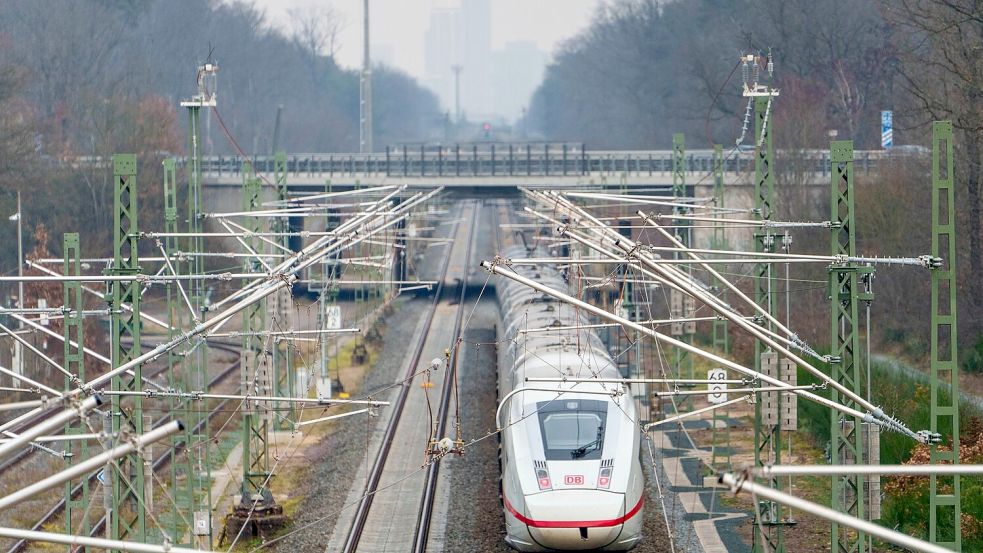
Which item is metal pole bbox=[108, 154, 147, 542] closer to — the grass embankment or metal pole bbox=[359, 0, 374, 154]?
the grass embankment

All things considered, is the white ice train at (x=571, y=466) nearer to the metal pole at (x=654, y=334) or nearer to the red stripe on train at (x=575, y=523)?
the red stripe on train at (x=575, y=523)

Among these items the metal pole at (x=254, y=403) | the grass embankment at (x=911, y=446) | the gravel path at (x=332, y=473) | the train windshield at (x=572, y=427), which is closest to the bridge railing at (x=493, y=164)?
the gravel path at (x=332, y=473)

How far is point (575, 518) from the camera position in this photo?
18.3 metres

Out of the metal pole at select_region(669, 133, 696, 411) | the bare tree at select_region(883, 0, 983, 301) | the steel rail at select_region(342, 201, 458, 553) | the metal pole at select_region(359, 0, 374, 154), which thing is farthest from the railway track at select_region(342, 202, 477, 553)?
the metal pole at select_region(359, 0, 374, 154)

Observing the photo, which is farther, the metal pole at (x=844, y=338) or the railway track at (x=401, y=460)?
the railway track at (x=401, y=460)

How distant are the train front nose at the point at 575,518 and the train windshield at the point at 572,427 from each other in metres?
0.72

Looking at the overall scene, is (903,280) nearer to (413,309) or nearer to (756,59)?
(756,59)

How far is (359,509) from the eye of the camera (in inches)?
934

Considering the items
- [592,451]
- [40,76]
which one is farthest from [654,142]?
[592,451]

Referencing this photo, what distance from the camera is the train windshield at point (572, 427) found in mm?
19188

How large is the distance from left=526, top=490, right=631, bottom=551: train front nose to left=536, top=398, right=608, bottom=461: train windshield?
0.72 m

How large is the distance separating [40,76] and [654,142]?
45234 millimetres

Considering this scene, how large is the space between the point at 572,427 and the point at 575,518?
5.82ft

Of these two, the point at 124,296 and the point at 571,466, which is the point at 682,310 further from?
the point at 124,296
